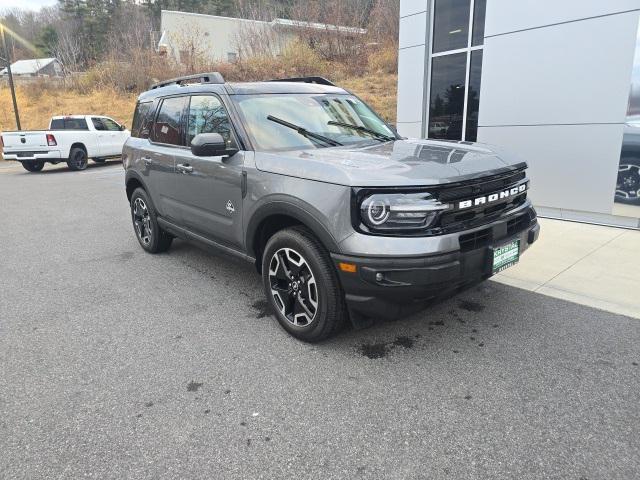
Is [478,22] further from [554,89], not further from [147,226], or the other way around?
[147,226]

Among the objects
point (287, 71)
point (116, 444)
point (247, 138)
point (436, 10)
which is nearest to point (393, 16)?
point (287, 71)

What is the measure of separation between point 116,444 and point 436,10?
27.6 ft

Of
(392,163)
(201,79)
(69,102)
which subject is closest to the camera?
(392,163)

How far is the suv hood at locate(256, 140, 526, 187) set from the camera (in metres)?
2.81

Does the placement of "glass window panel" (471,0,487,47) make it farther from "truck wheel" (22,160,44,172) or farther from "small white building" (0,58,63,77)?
"small white building" (0,58,63,77)

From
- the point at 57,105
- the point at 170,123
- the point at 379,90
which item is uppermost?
the point at 379,90

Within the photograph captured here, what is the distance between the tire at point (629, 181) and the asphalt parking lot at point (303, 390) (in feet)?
10.1

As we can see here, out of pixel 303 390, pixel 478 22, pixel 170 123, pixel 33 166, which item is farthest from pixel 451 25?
pixel 33 166

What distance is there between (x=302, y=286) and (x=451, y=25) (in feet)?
22.2

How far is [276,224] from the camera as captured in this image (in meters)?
3.57

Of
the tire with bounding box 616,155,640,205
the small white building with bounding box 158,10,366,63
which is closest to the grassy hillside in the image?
the small white building with bounding box 158,10,366,63

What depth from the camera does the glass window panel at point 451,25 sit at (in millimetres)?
7895

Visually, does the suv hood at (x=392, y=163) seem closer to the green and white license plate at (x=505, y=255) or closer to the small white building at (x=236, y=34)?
the green and white license plate at (x=505, y=255)

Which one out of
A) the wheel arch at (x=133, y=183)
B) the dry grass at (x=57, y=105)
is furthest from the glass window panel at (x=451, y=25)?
the dry grass at (x=57, y=105)
